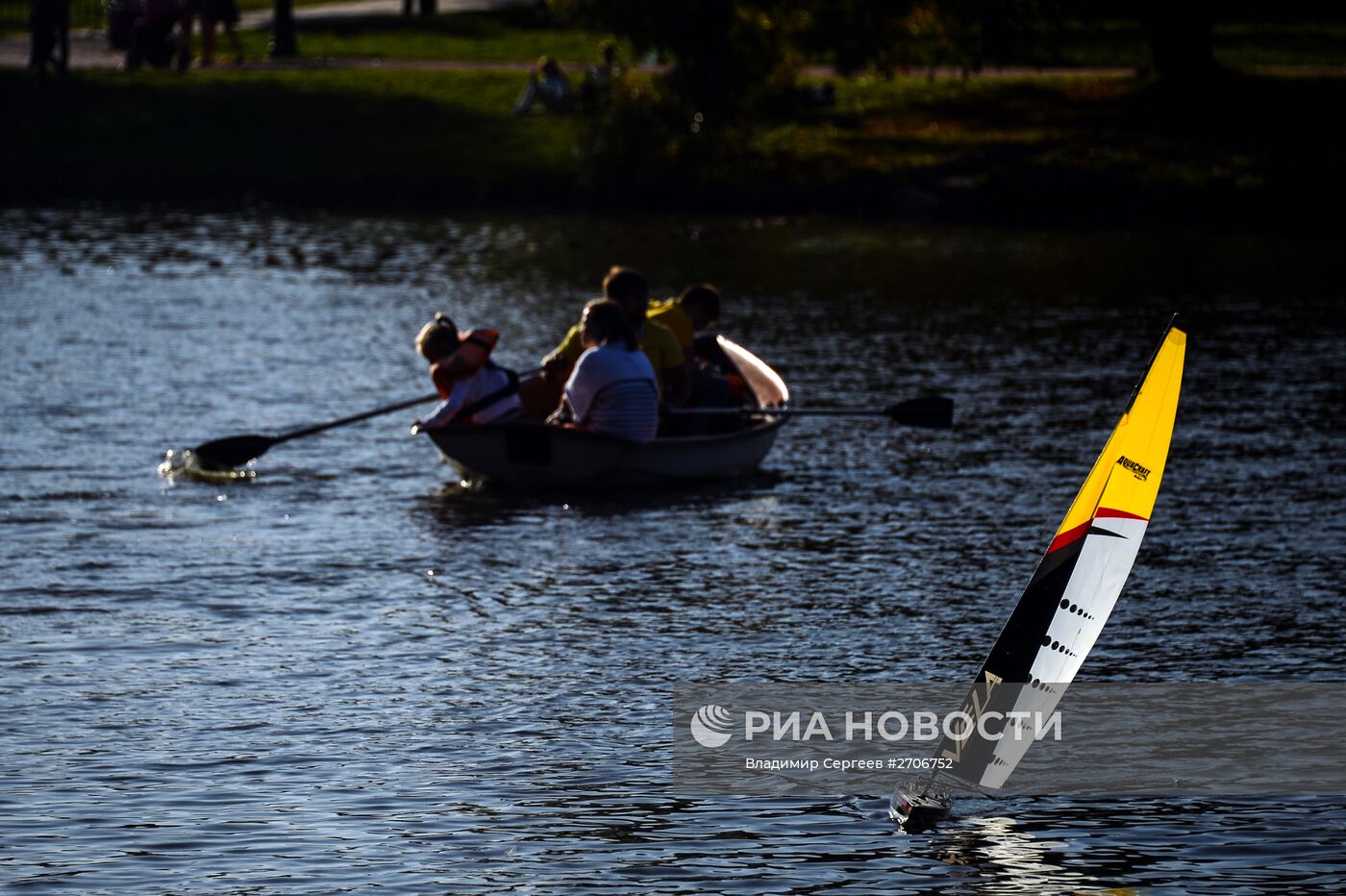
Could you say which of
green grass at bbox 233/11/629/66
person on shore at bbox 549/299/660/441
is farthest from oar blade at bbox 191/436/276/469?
green grass at bbox 233/11/629/66

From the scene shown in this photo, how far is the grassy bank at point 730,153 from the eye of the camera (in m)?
38.8

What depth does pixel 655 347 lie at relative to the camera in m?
18.2

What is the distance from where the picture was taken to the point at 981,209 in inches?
1535

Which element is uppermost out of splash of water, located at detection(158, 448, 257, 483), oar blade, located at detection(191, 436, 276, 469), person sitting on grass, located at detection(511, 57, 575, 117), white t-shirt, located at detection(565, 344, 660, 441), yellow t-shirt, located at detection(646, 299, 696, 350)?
person sitting on grass, located at detection(511, 57, 575, 117)

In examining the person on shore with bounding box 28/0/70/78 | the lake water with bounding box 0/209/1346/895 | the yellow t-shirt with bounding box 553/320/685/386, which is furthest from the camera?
the person on shore with bounding box 28/0/70/78

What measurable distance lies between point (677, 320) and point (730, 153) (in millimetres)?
21808

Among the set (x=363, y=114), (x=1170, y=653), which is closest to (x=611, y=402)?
(x=1170, y=653)

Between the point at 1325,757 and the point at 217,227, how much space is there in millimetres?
28629

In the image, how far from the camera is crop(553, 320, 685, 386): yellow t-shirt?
18.2m

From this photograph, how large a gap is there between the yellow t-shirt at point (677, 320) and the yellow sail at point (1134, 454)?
29.4 feet

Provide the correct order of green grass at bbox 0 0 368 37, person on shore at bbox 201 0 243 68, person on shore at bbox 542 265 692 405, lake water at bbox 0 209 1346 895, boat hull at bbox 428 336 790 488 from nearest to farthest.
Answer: lake water at bbox 0 209 1346 895 < boat hull at bbox 428 336 790 488 < person on shore at bbox 542 265 692 405 < person on shore at bbox 201 0 243 68 < green grass at bbox 0 0 368 37

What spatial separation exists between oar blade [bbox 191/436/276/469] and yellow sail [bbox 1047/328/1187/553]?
9.92m

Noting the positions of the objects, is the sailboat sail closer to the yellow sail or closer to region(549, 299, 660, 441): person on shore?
the yellow sail

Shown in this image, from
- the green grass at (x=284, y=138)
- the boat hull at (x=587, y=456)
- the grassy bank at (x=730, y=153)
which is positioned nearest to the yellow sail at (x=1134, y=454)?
the boat hull at (x=587, y=456)
